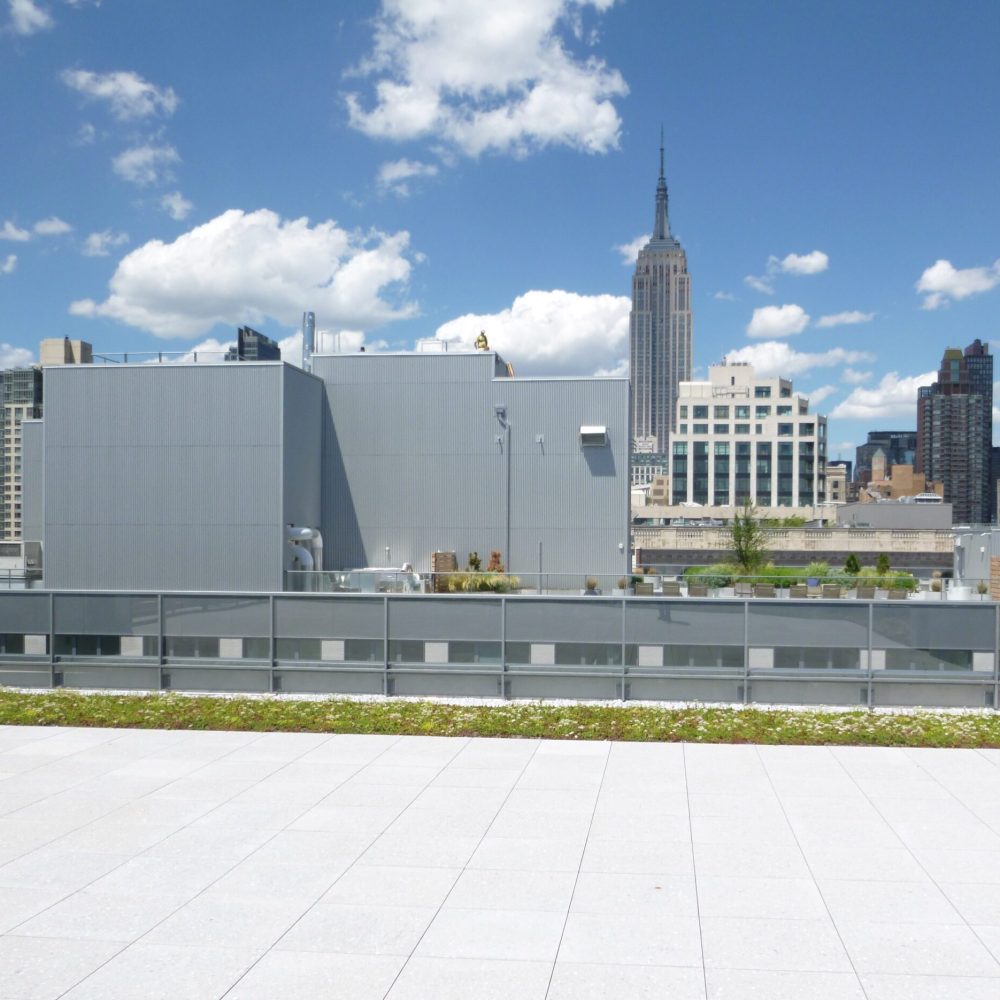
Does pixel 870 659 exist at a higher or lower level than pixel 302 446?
lower

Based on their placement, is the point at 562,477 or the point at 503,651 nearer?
the point at 503,651

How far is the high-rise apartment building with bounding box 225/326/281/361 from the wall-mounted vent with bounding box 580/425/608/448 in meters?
13.3

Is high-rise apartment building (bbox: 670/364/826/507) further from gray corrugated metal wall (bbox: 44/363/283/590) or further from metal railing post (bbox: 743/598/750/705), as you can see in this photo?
metal railing post (bbox: 743/598/750/705)

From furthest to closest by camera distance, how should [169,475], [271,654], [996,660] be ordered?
[169,475]
[271,654]
[996,660]

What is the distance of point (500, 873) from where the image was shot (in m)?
8.12

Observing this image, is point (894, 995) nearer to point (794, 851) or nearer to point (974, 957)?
point (974, 957)

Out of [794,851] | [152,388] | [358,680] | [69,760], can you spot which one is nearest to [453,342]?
[152,388]

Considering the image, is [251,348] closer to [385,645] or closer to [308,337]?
[308,337]

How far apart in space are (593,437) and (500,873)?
105ft

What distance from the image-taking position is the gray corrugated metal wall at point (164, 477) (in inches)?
1443

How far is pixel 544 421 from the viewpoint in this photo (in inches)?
1580

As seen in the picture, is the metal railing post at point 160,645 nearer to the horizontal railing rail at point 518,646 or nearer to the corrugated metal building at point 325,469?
the horizontal railing rail at point 518,646

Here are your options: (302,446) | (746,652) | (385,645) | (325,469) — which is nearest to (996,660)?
(746,652)

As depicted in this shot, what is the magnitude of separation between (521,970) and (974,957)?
118 inches
